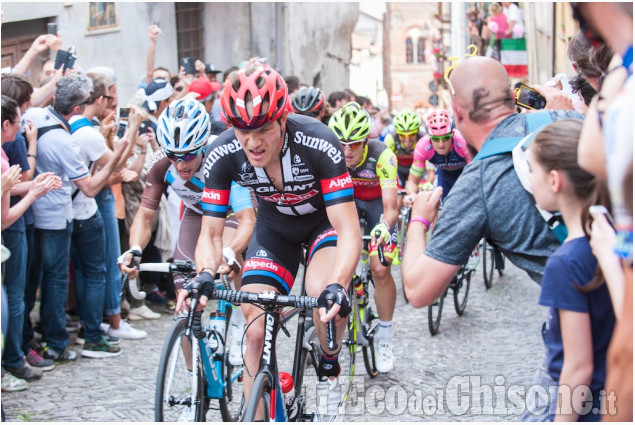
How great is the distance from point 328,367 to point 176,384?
0.91 metres

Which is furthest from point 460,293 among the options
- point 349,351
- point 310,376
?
point 310,376

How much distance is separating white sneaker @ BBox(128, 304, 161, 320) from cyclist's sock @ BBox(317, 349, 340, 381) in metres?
3.99

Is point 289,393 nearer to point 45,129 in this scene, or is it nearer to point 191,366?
point 191,366

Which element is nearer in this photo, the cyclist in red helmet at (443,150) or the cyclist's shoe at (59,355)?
the cyclist's shoe at (59,355)

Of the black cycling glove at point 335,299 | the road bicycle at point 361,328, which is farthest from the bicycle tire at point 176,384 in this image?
the road bicycle at point 361,328

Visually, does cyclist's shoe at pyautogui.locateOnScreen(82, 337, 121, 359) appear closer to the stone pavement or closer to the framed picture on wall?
the stone pavement

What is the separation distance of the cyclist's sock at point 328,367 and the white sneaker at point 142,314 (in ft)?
13.1

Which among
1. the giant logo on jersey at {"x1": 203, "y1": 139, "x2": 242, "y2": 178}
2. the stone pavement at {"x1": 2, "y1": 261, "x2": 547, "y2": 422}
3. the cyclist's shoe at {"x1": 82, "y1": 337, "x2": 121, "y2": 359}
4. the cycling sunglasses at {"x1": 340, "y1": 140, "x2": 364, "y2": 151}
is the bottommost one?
the stone pavement at {"x1": 2, "y1": 261, "x2": 547, "y2": 422}

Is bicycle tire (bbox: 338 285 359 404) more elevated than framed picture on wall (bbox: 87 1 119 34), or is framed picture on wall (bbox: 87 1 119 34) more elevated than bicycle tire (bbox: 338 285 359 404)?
framed picture on wall (bbox: 87 1 119 34)

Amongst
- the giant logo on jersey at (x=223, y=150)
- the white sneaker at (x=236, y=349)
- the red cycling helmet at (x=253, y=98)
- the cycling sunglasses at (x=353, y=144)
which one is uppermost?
the red cycling helmet at (x=253, y=98)

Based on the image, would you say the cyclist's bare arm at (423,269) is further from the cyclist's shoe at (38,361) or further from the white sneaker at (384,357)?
the cyclist's shoe at (38,361)

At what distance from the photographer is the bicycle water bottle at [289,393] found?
4.64 metres

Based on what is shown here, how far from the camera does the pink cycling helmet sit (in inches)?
347

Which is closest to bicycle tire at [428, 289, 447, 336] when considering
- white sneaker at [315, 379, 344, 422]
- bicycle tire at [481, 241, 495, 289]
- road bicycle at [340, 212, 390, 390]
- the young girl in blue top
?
road bicycle at [340, 212, 390, 390]
